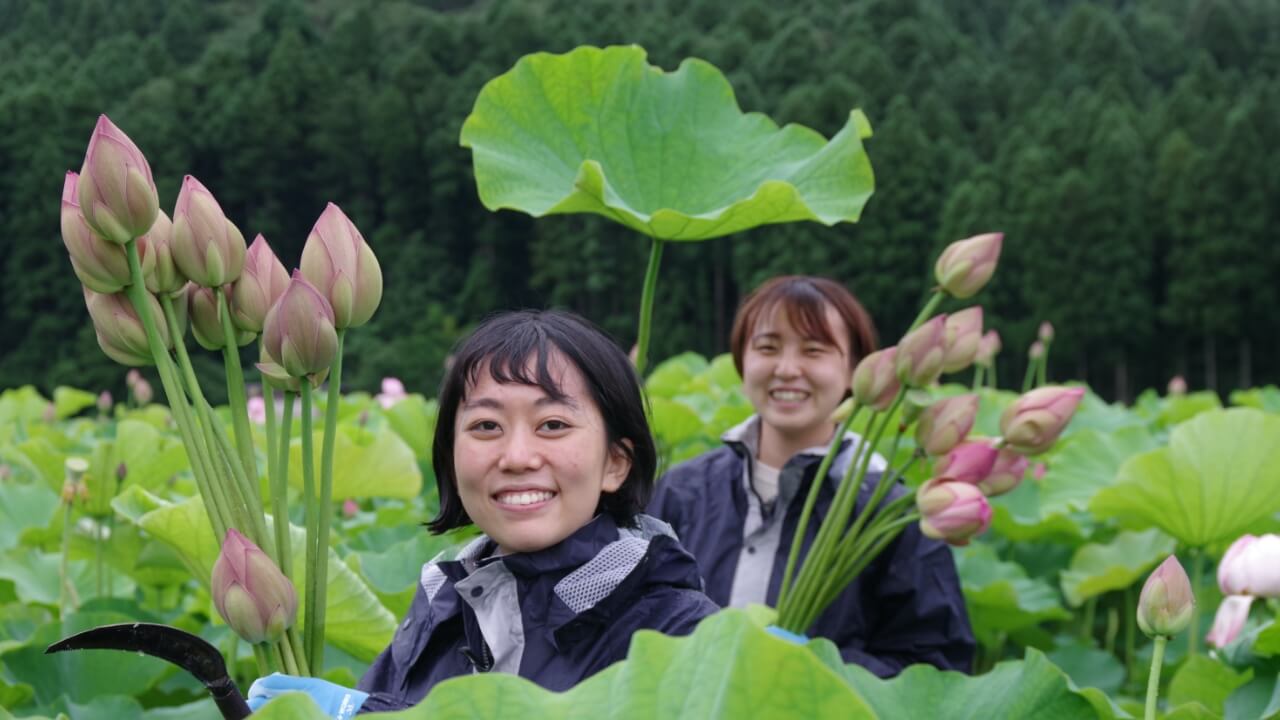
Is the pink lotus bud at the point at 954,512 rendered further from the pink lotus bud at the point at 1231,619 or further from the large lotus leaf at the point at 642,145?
the large lotus leaf at the point at 642,145

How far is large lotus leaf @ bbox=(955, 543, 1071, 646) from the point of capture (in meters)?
2.58

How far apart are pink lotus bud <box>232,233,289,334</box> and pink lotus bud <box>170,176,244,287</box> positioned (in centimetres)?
2

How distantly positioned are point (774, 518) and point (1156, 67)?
38412 mm

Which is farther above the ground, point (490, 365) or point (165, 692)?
point (490, 365)

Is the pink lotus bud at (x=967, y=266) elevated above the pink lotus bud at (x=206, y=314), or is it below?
above

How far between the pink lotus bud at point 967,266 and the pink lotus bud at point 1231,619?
0.44m

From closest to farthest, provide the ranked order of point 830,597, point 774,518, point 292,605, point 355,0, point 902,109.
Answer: point 292,605
point 830,597
point 774,518
point 902,109
point 355,0

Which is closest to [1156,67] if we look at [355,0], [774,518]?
[355,0]

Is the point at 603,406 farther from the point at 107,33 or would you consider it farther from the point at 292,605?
the point at 107,33

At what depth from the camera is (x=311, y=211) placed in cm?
3575

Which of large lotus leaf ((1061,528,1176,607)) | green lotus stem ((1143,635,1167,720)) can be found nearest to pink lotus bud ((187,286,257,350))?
green lotus stem ((1143,635,1167,720))

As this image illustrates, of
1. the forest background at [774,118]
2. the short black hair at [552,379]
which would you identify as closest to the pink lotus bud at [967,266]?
the short black hair at [552,379]

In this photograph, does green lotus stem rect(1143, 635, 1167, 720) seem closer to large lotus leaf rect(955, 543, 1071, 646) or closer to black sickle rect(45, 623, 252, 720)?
black sickle rect(45, 623, 252, 720)

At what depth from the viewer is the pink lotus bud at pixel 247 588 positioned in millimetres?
911
